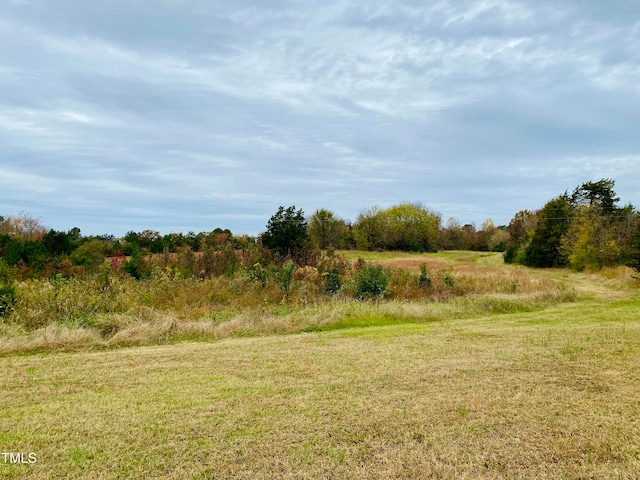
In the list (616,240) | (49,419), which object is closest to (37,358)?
(49,419)

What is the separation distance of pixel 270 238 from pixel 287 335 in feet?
42.1

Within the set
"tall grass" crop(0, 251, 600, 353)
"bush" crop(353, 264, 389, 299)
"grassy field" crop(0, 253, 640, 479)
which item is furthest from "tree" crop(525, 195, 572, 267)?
"grassy field" crop(0, 253, 640, 479)

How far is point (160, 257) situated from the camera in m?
14.7

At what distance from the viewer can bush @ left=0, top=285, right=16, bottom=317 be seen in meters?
7.82

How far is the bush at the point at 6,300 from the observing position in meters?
7.82

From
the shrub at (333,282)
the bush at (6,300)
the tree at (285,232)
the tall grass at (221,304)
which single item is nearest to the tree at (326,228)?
the tree at (285,232)

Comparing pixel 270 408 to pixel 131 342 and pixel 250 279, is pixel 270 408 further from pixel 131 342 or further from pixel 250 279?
pixel 250 279

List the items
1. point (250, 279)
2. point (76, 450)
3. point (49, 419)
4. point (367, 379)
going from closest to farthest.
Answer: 1. point (76, 450)
2. point (49, 419)
3. point (367, 379)
4. point (250, 279)

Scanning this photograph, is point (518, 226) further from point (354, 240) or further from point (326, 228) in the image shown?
point (326, 228)

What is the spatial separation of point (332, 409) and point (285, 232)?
16885 mm

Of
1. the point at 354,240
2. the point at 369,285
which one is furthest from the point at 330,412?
the point at 354,240

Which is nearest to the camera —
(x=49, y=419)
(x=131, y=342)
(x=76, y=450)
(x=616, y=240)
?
(x=76, y=450)

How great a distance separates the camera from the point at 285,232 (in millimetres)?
20719

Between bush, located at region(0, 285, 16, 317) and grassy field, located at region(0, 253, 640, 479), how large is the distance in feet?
6.07
